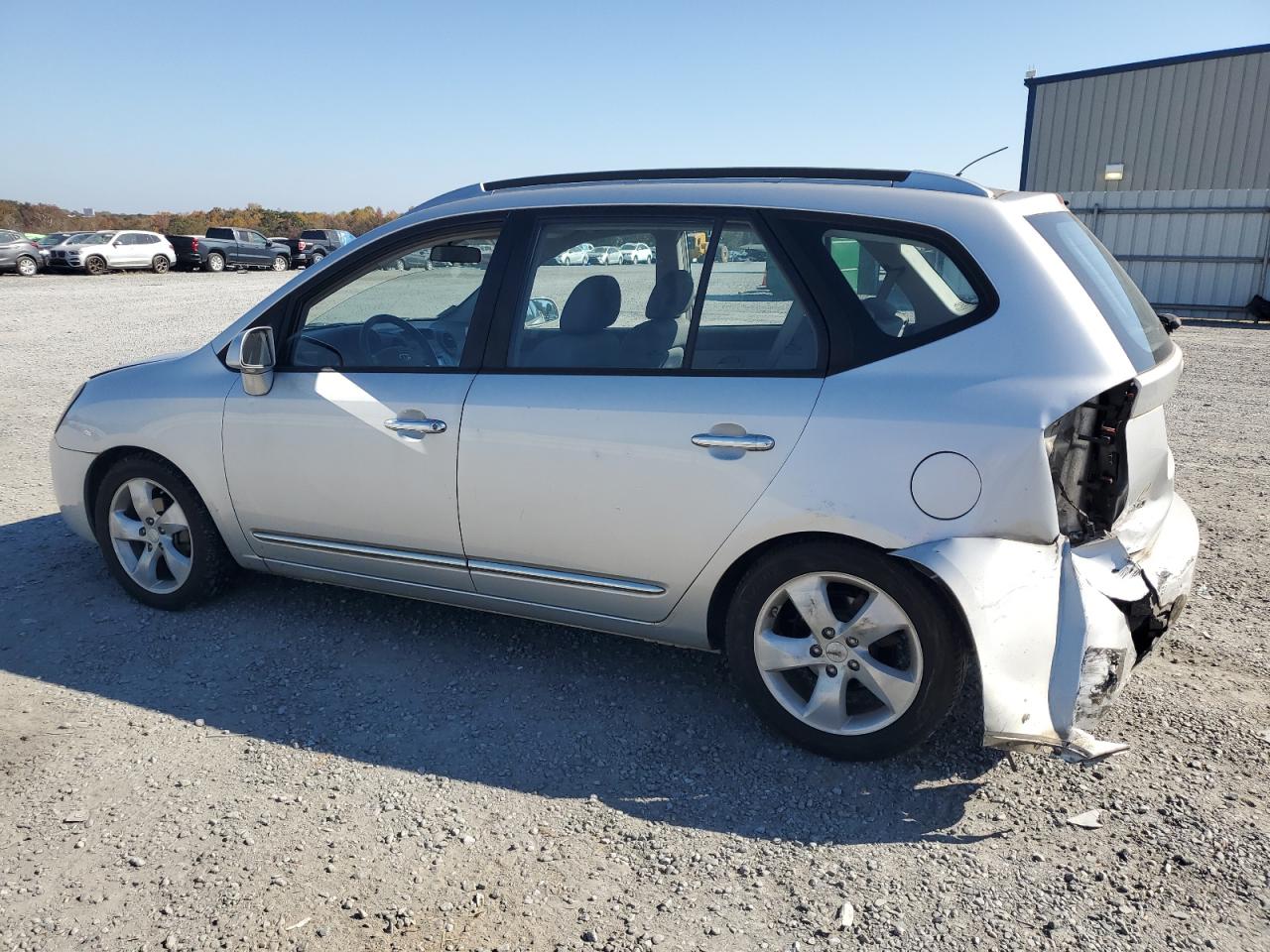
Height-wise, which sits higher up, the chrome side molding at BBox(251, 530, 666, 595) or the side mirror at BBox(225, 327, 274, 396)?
the side mirror at BBox(225, 327, 274, 396)

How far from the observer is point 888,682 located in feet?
9.96

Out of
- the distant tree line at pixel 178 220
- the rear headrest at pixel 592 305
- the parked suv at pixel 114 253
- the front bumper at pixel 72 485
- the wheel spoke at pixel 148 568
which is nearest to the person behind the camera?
the rear headrest at pixel 592 305

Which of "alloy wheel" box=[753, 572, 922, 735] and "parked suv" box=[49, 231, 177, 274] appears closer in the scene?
"alloy wheel" box=[753, 572, 922, 735]

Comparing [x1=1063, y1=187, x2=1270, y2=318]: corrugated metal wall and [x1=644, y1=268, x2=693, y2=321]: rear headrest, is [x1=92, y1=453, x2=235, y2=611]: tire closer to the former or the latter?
[x1=644, y1=268, x2=693, y2=321]: rear headrest

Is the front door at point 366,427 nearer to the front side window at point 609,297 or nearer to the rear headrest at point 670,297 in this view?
the front side window at point 609,297

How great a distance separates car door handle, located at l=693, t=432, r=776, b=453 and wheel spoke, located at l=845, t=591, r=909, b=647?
22.6 inches

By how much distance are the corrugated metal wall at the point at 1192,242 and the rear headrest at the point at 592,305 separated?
1777 centimetres

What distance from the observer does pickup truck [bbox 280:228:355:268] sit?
40.3m

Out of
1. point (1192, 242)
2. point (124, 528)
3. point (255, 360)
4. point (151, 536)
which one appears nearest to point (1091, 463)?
point (255, 360)

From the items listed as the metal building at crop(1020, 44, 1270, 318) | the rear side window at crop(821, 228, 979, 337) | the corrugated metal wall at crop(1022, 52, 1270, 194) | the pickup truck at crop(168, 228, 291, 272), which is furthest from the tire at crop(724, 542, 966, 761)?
the pickup truck at crop(168, 228, 291, 272)

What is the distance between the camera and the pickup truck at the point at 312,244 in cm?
4034

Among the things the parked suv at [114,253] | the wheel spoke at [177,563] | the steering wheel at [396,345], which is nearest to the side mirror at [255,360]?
the steering wheel at [396,345]

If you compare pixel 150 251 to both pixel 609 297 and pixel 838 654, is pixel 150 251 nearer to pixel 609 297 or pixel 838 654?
pixel 609 297

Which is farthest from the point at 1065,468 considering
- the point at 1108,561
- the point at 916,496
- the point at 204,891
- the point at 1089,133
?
the point at 1089,133
